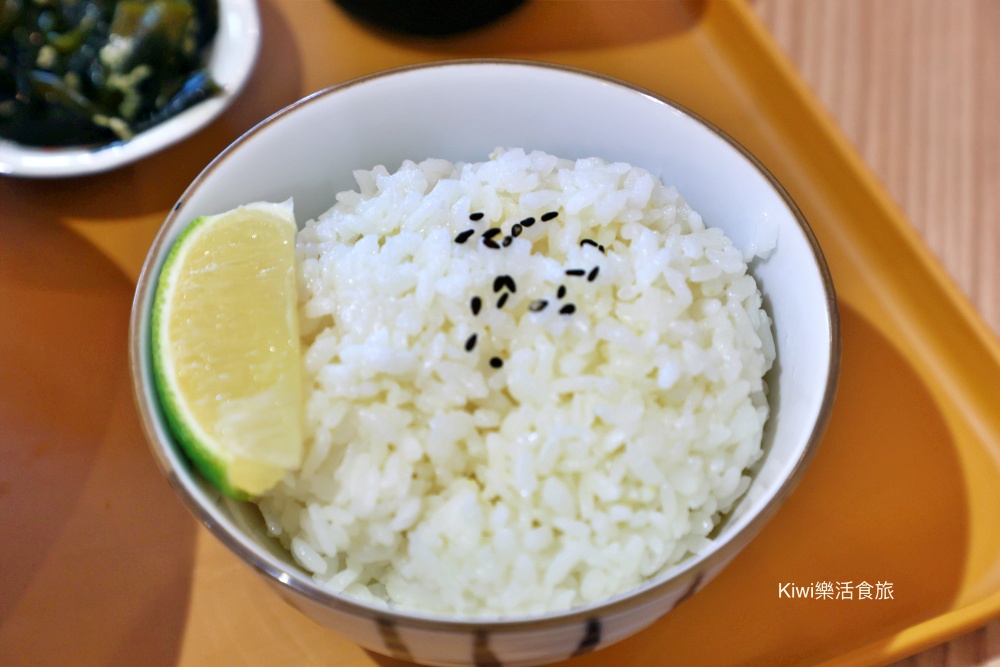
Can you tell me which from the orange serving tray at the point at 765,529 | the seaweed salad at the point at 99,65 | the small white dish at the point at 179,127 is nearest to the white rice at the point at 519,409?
the orange serving tray at the point at 765,529

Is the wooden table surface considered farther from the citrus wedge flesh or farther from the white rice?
the citrus wedge flesh

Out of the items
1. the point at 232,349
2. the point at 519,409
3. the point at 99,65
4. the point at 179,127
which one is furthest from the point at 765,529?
the point at 99,65

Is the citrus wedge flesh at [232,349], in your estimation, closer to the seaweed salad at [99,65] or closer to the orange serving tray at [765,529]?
the orange serving tray at [765,529]

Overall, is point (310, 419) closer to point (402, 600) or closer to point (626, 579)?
point (402, 600)

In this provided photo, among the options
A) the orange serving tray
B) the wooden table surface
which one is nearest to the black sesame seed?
the orange serving tray

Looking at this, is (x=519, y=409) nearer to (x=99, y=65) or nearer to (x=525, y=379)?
(x=525, y=379)

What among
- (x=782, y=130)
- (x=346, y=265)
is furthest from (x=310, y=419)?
(x=782, y=130)
